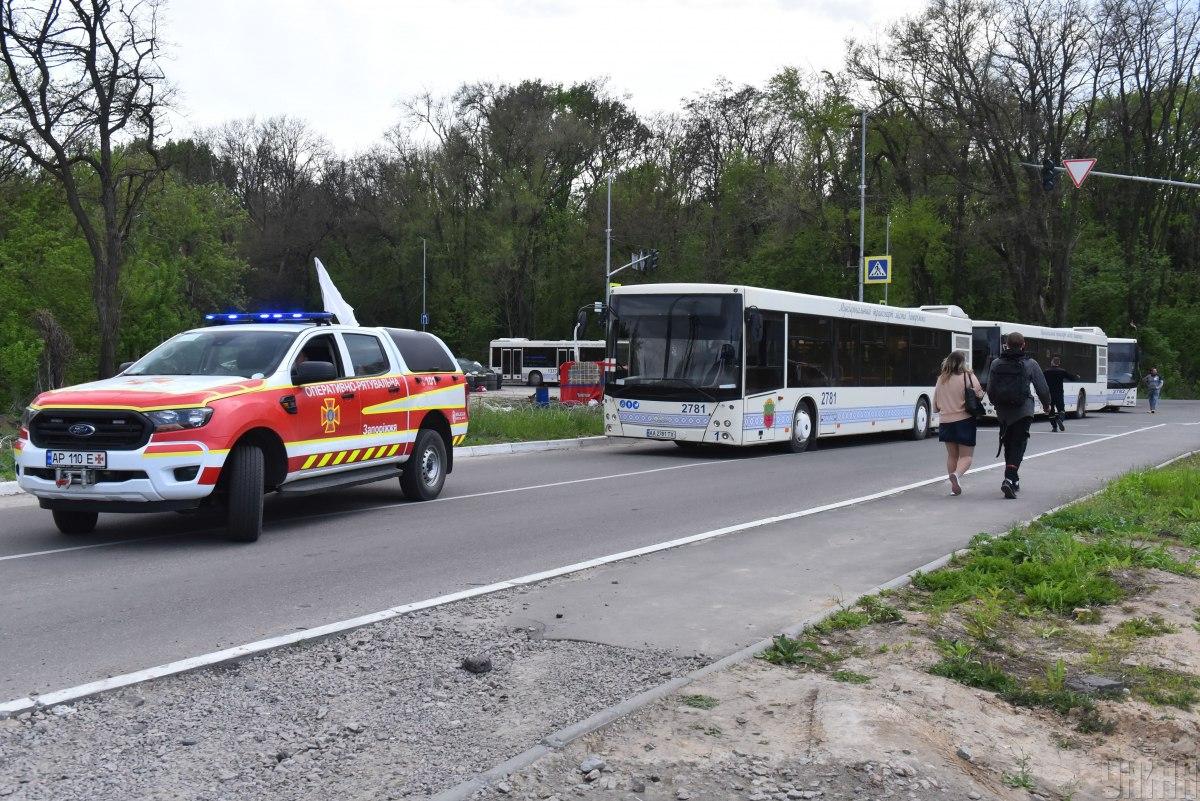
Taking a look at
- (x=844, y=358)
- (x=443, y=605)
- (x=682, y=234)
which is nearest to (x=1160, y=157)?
(x=682, y=234)

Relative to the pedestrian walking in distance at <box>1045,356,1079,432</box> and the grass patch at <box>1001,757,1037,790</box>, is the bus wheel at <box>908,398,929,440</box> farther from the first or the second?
the grass patch at <box>1001,757,1037,790</box>

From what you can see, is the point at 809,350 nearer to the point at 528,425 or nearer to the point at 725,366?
the point at 725,366

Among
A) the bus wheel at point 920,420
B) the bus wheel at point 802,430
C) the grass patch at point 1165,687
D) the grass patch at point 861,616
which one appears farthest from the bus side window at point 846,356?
the grass patch at point 1165,687

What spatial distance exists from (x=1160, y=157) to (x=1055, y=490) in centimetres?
4134

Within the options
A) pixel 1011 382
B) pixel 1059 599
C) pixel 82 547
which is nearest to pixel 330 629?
pixel 82 547

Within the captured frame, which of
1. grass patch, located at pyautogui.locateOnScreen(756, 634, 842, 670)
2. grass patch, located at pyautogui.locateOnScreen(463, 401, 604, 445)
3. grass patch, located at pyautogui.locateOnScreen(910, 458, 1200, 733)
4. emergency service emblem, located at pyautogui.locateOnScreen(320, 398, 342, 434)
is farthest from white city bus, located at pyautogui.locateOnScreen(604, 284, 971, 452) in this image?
grass patch, located at pyautogui.locateOnScreen(756, 634, 842, 670)

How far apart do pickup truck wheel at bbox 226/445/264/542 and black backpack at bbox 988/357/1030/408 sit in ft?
27.0

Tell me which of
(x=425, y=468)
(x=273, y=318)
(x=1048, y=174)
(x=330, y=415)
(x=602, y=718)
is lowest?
(x=602, y=718)

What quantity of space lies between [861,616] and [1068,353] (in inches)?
1320

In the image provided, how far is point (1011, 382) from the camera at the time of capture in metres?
12.9

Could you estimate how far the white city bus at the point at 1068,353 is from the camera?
32.5 m

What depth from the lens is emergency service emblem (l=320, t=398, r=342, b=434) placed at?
34.1 feet

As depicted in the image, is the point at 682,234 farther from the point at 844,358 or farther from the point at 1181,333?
the point at 844,358

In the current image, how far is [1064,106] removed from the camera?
44.0 meters
